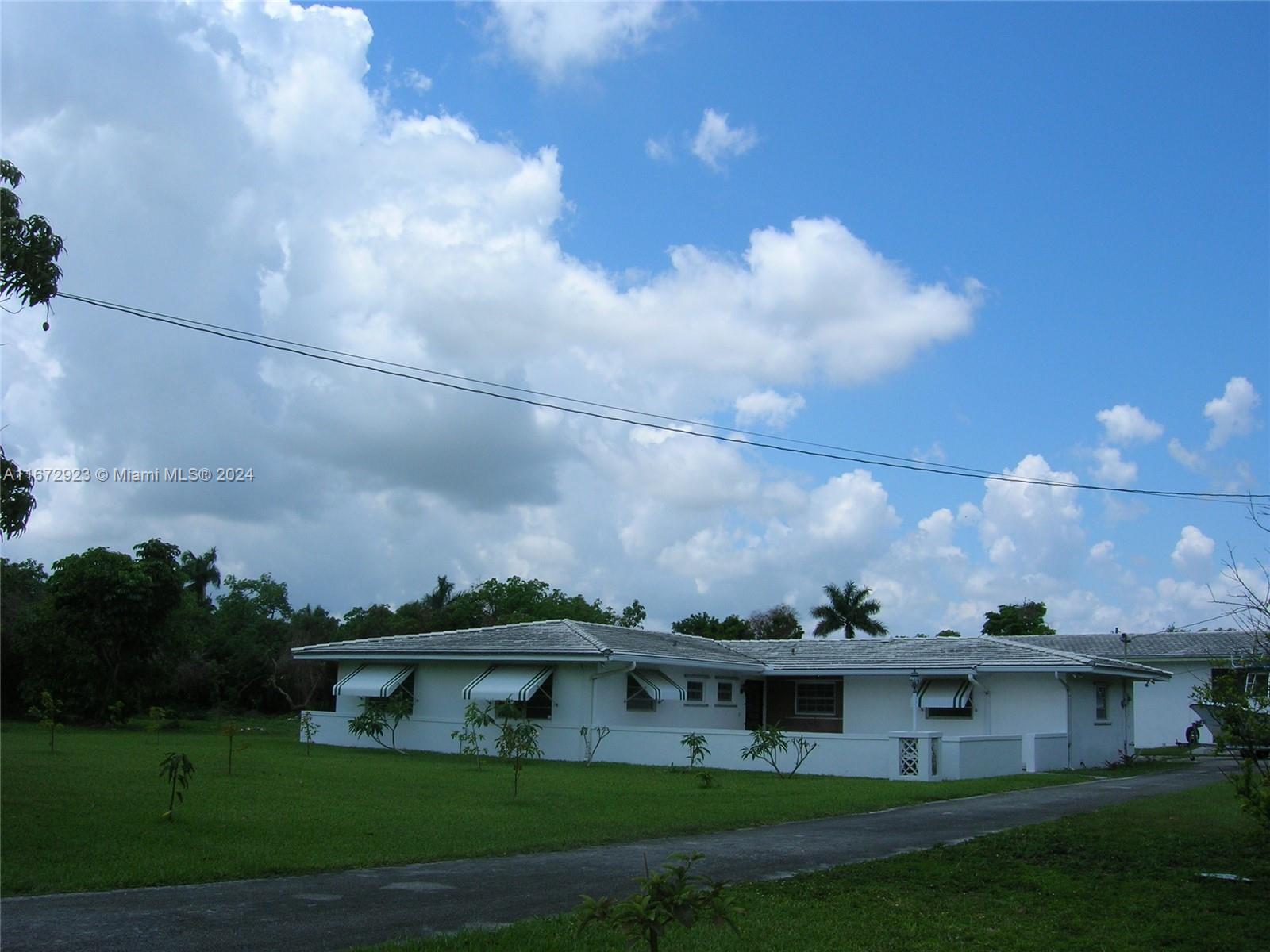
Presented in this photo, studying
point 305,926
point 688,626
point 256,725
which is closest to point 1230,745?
point 305,926

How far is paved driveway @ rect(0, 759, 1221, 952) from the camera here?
753cm

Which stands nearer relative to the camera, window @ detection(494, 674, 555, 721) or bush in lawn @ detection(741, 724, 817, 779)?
bush in lawn @ detection(741, 724, 817, 779)

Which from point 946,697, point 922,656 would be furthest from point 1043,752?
point 922,656

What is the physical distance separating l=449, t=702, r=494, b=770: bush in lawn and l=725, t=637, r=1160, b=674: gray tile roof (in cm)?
877

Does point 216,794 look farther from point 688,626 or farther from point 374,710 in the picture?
point 688,626

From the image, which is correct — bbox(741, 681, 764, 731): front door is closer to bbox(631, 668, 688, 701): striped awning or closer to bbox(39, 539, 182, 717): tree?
bbox(631, 668, 688, 701): striped awning

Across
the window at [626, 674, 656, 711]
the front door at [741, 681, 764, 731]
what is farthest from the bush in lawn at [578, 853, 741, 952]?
the front door at [741, 681, 764, 731]

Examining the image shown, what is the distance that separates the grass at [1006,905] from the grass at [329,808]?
11.4 ft

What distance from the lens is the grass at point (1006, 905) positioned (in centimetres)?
771

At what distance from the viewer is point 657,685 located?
29.3m

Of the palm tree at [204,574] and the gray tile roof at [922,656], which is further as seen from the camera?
the palm tree at [204,574]

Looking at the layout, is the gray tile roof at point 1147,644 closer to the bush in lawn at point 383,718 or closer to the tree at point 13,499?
the bush in lawn at point 383,718

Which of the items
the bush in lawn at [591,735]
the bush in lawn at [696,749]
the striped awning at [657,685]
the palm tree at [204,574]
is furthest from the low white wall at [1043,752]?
the palm tree at [204,574]

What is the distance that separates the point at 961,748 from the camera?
920 inches
